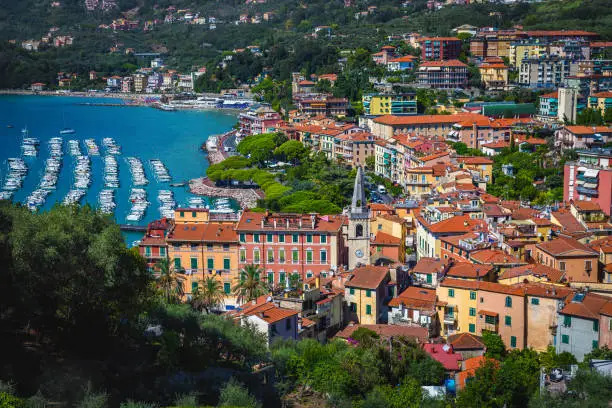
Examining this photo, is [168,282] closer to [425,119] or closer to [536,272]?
[536,272]

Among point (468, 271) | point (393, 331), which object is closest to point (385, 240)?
point (468, 271)

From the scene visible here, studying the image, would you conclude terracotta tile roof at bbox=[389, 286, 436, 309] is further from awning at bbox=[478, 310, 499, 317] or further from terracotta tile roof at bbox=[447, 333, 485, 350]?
terracotta tile roof at bbox=[447, 333, 485, 350]

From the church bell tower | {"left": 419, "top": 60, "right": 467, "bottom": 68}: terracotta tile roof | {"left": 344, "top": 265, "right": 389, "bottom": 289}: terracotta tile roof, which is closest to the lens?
{"left": 344, "top": 265, "right": 389, "bottom": 289}: terracotta tile roof

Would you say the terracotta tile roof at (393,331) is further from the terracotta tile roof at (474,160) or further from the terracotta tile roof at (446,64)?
the terracotta tile roof at (446,64)

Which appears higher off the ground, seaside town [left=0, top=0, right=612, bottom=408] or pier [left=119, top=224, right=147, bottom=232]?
seaside town [left=0, top=0, right=612, bottom=408]

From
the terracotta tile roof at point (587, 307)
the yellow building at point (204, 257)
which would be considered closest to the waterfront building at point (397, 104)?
the yellow building at point (204, 257)

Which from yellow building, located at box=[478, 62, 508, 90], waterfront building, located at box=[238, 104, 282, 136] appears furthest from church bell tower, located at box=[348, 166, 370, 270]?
yellow building, located at box=[478, 62, 508, 90]
